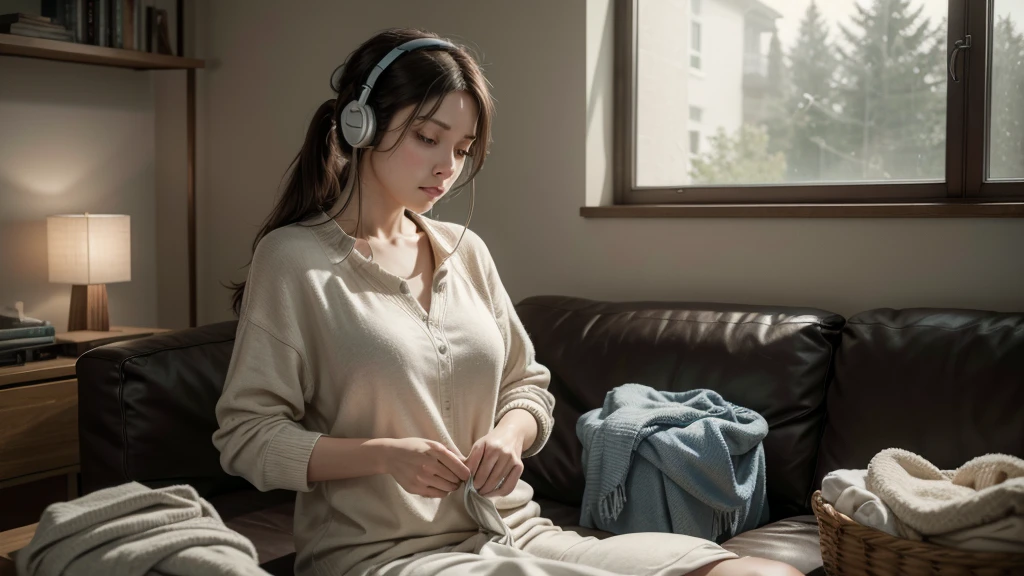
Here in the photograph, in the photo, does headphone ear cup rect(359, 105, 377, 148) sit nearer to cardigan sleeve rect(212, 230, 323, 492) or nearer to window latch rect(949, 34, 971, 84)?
cardigan sleeve rect(212, 230, 323, 492)

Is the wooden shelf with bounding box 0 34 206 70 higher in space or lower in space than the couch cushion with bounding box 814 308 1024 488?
higher

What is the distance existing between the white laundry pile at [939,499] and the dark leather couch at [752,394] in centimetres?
28

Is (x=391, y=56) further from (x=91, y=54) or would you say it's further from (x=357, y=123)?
(x=91, y=54)

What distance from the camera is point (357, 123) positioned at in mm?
1511

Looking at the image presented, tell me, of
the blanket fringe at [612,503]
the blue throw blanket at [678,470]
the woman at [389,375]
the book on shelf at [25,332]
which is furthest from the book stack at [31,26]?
the blanket fringe at [612,503]

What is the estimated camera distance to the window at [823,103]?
7.51ft

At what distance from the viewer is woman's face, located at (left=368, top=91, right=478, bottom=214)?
60.6 inches

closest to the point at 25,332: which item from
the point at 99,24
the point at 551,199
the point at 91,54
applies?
the point at 91,54

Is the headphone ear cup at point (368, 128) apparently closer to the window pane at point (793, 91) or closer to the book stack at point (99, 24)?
the window pane at point (793, 91)

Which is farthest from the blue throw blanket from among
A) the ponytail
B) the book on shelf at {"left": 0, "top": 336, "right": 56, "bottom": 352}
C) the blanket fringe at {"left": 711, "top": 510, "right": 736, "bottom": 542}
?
the book on shelf at {"left": 0, "top": 336, "right": 56, "bottom": 352}

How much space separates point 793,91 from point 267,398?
179cm

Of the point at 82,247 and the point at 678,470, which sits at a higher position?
the point at 82,247

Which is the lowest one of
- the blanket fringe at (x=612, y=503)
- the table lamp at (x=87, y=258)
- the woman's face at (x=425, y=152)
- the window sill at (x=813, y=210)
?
the blanket fringe at (x=612, y=503)

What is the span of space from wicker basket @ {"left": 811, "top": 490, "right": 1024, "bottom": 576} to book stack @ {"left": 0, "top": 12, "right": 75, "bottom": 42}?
113 inches
